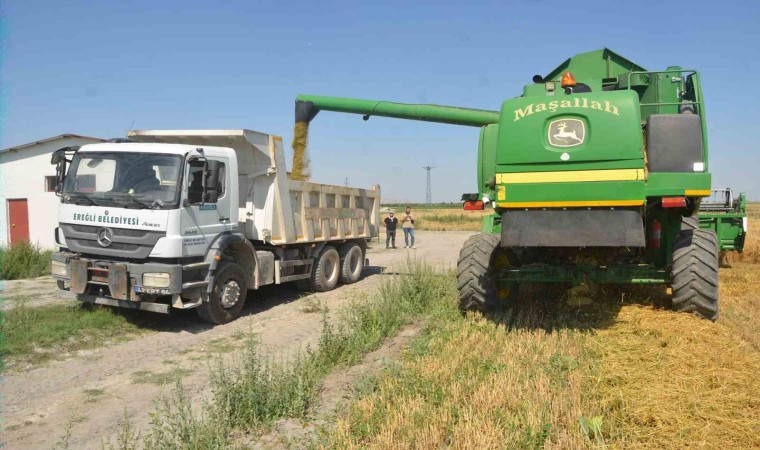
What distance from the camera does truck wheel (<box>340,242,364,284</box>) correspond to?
12691mm

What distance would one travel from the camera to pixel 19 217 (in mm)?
18562

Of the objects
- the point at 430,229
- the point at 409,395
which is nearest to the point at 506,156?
the point at 409,395

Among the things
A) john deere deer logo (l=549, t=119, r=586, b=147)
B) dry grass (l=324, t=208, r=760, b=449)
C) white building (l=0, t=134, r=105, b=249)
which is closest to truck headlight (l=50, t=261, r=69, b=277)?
dry grass (l=324, t=208, r=760, b=449)

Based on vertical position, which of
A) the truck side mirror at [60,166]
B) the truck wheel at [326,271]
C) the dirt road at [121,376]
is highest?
the truck side mirror at [60,166]

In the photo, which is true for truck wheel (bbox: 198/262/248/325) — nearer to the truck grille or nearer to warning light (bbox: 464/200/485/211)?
the truck grille

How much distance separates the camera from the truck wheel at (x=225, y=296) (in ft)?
27.1

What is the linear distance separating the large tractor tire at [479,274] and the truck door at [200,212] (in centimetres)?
371

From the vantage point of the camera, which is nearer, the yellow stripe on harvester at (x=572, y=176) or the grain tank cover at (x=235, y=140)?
the yellow stripe on harvester at (x=572, y=176)

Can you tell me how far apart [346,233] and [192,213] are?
509 cm

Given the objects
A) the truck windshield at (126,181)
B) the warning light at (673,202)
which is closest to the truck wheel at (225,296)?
the truck windshield at (126,181)

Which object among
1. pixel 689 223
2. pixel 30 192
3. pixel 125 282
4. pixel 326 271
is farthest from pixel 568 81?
pixel 30 192

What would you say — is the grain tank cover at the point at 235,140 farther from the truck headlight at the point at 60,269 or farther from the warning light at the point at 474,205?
the warning light at the point at 474,205

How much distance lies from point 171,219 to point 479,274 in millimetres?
4136

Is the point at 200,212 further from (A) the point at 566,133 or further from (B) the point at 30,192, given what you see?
(B) the point at 30,192
